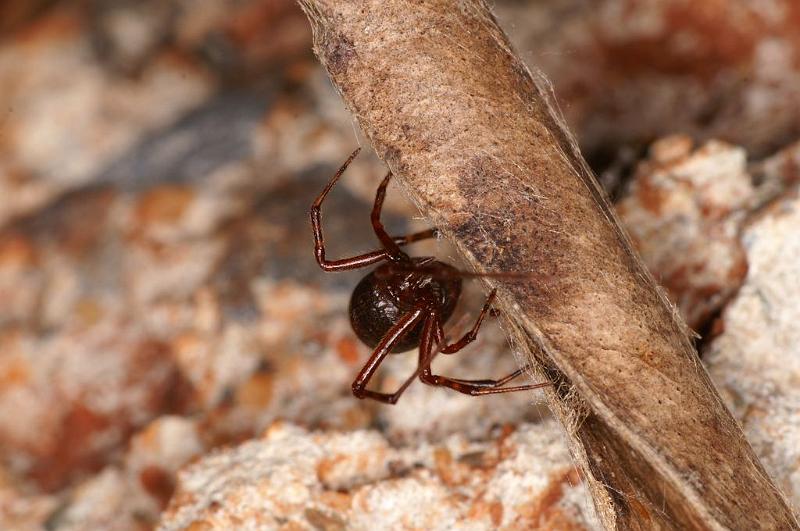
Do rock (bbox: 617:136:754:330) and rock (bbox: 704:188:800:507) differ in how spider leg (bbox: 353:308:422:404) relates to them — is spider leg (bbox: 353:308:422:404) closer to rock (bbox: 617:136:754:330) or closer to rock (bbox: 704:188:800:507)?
rock (bbox: 617:136:754:330)

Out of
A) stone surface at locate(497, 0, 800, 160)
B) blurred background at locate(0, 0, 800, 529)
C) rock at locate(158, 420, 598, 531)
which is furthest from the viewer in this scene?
stone surface at locate(497, 0, 800, 160)

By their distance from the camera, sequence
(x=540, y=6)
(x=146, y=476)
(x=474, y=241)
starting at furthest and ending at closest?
(x=540, y=6)
(x=146, y=476)
(x=474, y=241)

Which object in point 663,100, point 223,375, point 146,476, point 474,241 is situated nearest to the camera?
point 474,241

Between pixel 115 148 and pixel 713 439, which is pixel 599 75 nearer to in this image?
pixel 713 439

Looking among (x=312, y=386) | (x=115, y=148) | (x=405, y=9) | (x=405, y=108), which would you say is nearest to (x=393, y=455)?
(x=312, y=386)

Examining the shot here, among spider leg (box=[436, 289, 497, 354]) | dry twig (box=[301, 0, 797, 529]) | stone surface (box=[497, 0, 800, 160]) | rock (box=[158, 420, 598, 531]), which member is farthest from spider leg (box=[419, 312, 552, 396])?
stone surface (box=[497, 0, 800, 160])

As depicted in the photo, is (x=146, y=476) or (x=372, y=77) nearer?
(x=372, y=77)
